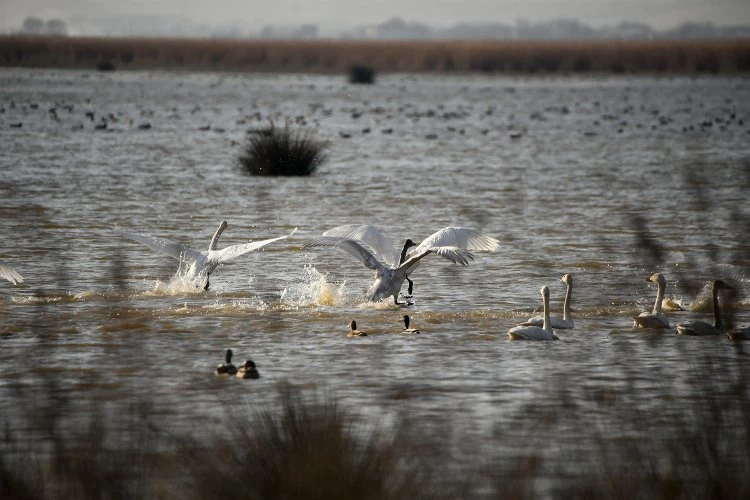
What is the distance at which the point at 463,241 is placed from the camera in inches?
527

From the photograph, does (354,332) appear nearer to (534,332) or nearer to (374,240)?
(534,332)

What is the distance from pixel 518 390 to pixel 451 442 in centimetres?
179

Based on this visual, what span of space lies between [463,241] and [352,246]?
1.36 meters

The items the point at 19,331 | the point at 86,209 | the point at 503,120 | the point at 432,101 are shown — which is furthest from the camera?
the point at 432,101

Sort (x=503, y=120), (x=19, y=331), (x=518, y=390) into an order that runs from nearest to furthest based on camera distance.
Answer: (x=518, y=390) → (x=19, y=331) → (x=503, y=120)

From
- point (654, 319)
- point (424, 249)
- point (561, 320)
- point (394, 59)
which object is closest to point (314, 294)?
point (424, 249)

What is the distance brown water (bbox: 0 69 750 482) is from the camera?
9328 mm

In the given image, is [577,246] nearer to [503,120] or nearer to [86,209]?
[86,209]

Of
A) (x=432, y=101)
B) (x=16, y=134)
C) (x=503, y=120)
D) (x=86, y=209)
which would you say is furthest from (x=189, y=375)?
(x=432, y=101)

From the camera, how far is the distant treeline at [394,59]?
3895 inches

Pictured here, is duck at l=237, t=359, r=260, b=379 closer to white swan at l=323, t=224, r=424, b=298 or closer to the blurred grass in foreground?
the blurred grass in foreground

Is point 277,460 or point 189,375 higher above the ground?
point 277,460

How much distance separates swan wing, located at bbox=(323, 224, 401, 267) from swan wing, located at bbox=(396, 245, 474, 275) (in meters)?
0.57

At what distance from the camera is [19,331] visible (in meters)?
11.5
